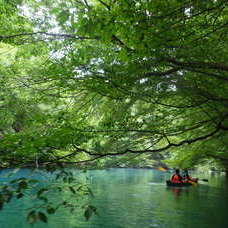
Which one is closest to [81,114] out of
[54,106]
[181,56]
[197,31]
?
[54,106]

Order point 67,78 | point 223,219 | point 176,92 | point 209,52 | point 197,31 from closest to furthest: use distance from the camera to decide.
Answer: point 197,31 < point 209,52 < point 67,78 < point 176,92 < point 223,219

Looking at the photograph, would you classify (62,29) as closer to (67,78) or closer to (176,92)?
(67,78)

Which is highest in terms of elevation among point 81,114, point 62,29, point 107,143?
point 62,29

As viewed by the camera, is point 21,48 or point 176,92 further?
point 176,92

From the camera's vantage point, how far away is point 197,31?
15.4 ft

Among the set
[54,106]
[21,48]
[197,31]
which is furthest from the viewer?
[54,106]

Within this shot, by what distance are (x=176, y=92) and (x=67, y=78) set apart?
2800mm

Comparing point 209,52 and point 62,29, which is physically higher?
point 62,29

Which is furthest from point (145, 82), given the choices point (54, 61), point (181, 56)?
point (54, 61)

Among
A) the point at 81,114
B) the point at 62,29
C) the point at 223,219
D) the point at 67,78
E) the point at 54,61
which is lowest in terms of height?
the point at 223,219

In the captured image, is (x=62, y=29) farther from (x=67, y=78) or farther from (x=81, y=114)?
(x=81, y=114)

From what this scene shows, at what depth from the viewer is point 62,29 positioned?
21.4ft

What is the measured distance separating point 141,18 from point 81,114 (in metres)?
3.78

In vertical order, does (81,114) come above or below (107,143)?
above
